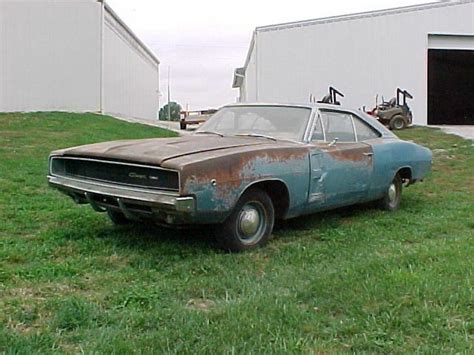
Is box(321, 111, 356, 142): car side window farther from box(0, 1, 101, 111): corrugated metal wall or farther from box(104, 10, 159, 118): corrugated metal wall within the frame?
box(104, 10, 159, 118): corrugated metal wall

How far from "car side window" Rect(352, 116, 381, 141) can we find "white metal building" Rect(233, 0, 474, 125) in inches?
625

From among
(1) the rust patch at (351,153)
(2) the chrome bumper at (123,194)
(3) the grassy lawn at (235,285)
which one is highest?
(1) the rust patch at (351,153)

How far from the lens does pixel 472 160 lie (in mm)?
11234

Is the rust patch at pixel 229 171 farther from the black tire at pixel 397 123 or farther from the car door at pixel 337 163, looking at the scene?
the black tire at pixel 397 123

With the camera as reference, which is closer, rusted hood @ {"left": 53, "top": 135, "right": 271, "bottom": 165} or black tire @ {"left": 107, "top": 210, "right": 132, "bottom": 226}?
rusted hood @ {"left": 53, "top": 135, "right": 271, "bottom": 165}

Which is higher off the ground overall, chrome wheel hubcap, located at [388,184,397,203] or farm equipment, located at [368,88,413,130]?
farm equipment, located at [368,88,413,130]

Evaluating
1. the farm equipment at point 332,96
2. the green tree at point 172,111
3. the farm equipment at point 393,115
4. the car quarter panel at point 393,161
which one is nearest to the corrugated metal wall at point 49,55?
the farm equipment at point 332,96

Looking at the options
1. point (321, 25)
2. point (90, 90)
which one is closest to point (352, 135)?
point (90, 90)

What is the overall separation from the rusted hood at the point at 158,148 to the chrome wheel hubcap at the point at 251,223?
1.68 ft

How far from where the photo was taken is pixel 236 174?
4.24 meters

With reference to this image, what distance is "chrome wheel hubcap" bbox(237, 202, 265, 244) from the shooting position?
176 inches

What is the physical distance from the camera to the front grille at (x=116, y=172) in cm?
402

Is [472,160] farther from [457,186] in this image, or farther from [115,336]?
[115,336]

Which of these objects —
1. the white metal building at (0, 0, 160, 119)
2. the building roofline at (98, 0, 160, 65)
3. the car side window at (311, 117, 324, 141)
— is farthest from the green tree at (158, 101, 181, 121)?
the car side window at (311, 117, 324, 141)
